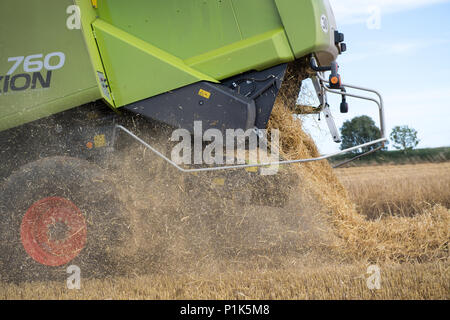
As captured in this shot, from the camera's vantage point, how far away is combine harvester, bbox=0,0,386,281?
3.39m

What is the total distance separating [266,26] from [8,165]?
94.1 inches

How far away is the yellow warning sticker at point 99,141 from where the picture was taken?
3.58m

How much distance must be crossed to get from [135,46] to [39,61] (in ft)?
2.50

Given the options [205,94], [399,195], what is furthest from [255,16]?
[399,195]

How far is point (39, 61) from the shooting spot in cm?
347

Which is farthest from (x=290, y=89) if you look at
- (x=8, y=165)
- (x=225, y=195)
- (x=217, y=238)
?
(x=8, y=165)

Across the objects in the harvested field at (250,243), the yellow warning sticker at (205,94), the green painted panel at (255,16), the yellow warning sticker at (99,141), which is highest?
the green painted panel at (255,16)

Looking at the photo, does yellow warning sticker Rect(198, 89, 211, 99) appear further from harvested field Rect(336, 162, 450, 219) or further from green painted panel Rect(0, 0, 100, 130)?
harvested field Rect(336, 162, 450, 219)

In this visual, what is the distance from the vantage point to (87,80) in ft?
11.1

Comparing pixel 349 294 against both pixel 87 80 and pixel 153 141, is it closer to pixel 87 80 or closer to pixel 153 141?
pixel 153 141

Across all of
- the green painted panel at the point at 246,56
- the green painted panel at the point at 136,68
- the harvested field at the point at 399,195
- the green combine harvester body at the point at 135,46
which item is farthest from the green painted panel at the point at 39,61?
the harvested field at the point at 399,195

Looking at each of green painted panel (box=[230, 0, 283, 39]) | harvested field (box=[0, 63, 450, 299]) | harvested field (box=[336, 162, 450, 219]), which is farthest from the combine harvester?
harvested field (box=[336, 162, 450, 219])

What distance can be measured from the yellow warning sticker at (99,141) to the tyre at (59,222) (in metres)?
0.18

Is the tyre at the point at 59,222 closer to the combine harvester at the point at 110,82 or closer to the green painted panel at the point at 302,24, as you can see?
the combine harvester at the point at 110,82
